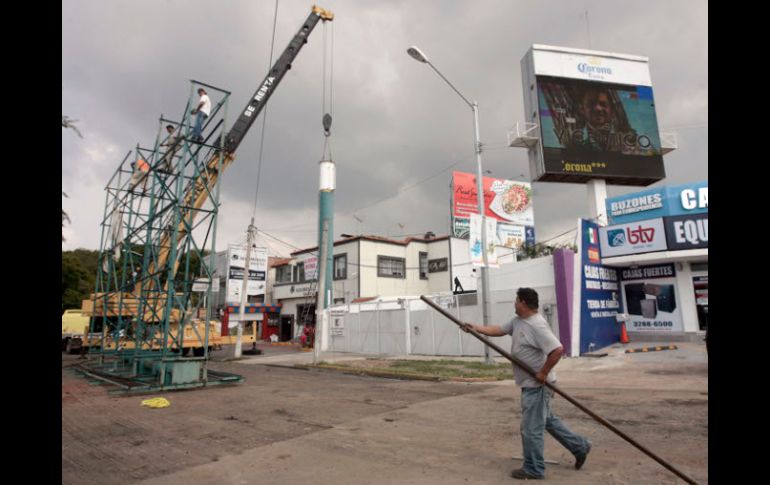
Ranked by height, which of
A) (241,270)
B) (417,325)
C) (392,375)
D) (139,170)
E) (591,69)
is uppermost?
(591,69)

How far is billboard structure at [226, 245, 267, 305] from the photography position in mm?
37062

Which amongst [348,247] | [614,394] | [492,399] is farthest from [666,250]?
[348,247]

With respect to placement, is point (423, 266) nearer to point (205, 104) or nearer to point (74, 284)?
point (205, 104)

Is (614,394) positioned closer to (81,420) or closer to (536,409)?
(536,409)

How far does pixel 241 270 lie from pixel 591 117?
95.4ft

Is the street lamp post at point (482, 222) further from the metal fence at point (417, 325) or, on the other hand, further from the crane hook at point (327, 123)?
the crane hook at point (327, 123)

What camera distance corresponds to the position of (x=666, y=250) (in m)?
17.2

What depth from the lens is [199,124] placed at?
43.9 ft

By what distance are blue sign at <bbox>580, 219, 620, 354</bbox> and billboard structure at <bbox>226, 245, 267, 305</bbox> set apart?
25.9 m

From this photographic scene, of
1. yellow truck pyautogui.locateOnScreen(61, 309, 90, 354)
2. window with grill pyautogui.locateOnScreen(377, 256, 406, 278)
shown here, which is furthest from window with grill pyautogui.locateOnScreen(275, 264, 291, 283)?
yellow truck pyautogui.locateOnScreen(61, 309, 90, 354)

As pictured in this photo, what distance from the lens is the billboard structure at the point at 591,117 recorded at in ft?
76.8

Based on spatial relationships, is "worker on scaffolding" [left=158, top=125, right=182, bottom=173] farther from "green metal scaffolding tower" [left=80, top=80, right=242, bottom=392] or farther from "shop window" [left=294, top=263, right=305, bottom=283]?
"shop window" [left=294, top=263, right=305, bottom=283]

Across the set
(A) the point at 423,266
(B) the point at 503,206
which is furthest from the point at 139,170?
(B) the point at 503,206
